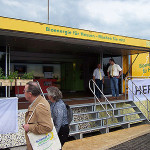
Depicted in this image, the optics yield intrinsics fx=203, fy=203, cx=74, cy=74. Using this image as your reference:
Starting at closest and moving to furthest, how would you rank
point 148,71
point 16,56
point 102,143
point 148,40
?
1. point 102,143
2. point 148,40
3. point 16,56
4. point 148,71

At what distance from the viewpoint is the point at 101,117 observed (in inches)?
266

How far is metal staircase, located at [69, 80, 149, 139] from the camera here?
5941 millimetres

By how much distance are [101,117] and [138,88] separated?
1997 millimetres

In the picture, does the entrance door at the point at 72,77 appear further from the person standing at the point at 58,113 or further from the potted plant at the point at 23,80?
the person standing at the point at 58,113

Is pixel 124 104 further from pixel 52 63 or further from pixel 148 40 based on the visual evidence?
pixel 52 63

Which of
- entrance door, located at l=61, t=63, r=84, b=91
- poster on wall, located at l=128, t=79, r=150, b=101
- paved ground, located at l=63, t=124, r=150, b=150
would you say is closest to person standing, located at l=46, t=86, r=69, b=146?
paved ground, located at l=63, t=124, r=150, b=150

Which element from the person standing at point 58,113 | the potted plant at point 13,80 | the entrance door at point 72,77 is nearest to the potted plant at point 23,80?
the potted plant at point 13,80

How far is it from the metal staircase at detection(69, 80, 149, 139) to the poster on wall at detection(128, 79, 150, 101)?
0.27 metres

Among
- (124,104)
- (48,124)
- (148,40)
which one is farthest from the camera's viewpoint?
(148,40)

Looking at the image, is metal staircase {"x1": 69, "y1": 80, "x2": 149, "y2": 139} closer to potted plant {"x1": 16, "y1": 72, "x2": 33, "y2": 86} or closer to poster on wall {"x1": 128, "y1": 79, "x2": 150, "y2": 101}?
poster on wall {"x1": 128, "y1": 79, "x2": 150, "y2": 101}

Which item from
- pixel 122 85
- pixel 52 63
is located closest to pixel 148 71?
pixel 122 85

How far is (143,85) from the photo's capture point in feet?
27.1

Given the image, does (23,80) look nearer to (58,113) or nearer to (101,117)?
(101,117)

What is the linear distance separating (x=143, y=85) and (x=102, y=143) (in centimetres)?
390
